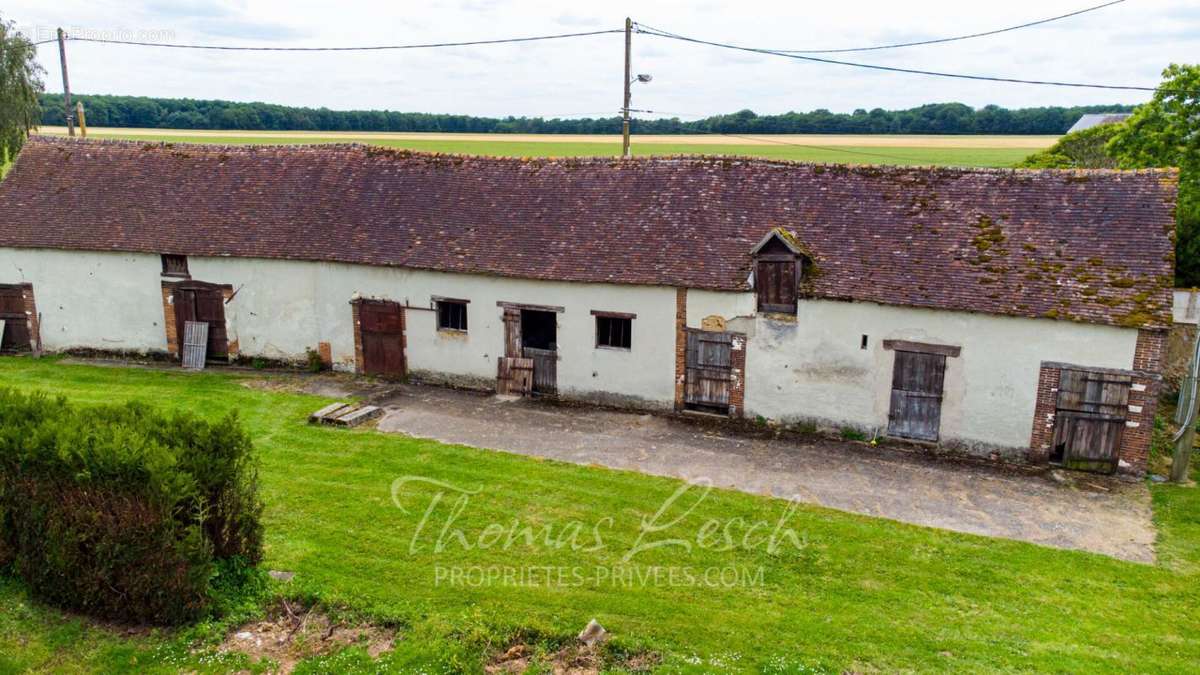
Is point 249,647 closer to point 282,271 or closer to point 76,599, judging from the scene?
point 76,599

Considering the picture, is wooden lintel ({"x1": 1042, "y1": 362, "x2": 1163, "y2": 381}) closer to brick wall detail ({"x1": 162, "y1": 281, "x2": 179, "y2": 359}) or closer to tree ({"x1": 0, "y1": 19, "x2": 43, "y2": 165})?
brick wall detail ({"x1": 162, "y1": 281, "x2": 179, "y2": 359})

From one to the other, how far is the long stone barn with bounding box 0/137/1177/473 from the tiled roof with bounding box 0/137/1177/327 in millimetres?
64

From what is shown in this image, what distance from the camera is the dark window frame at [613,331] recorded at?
1919 cm

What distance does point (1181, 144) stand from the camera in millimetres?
23281

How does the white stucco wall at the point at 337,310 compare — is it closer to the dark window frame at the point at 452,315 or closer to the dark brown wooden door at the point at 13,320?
the dark window frame at the point at 452,315

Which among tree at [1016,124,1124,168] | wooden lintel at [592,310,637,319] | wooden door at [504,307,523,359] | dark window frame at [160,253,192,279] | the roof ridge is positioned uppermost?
tree at [1016,124,1124,168]

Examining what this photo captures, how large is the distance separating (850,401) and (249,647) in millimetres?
12790

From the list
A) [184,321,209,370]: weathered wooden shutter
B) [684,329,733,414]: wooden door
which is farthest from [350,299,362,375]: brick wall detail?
[684,329,733,414]: wooden door

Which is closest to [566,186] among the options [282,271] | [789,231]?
[789,231]

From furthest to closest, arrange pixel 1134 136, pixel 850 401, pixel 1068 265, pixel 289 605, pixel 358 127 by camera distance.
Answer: pixel 358 127, pixel 1134 136, pixel 850 401, pixel 1068 265, pixel 289 605

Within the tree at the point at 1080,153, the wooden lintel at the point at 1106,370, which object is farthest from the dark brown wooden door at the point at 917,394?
the tree at the point at 1080,153

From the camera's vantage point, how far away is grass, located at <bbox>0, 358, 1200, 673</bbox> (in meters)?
9.55

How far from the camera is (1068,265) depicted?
16.5m

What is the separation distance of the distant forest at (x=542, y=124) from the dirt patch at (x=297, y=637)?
2545 inches
